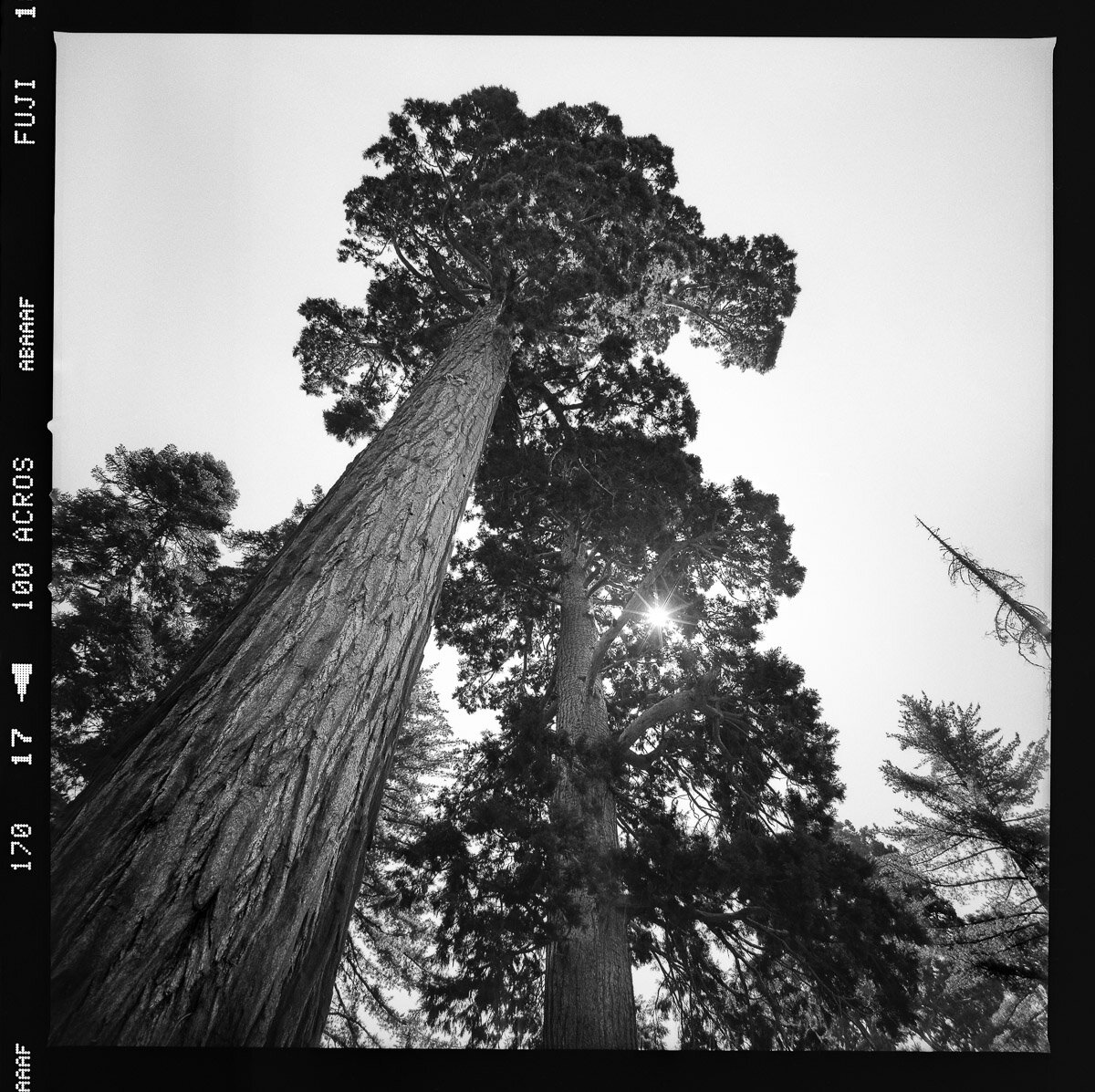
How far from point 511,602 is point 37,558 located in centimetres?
384

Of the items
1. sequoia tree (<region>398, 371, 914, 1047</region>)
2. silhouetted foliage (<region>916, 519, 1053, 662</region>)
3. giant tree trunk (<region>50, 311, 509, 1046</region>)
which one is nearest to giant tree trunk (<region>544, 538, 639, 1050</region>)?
sequoia tree (<region>398, 371, 914, 1047</region>)

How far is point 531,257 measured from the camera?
4551 mm

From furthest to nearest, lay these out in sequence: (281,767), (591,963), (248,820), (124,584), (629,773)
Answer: (124,584), (629,773), (591,963), (281,767), (248,820)

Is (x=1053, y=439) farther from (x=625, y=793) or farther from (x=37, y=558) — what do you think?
(x=37, y=558)

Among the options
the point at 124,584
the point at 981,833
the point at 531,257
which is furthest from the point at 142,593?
the point at 981,833

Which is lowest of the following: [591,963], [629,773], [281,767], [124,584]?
[591,963]

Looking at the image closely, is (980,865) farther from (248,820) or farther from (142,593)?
(142,593)

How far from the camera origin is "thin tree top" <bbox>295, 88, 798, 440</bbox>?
4641 mm

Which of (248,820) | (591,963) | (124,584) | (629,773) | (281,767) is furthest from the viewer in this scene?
(124,584)

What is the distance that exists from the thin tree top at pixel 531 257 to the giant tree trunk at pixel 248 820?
3.49 meters

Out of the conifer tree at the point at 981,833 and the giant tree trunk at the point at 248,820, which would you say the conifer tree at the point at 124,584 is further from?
the conifer tree at the point at 981,833

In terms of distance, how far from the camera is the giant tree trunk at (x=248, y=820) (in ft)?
3.95

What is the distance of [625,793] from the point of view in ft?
13.7

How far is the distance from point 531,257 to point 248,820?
14.6 ft
